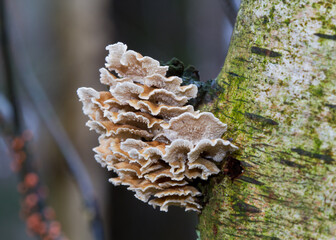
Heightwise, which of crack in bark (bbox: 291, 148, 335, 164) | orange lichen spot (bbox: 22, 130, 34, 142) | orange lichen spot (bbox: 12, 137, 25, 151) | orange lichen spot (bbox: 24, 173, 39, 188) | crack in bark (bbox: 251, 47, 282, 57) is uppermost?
orange lichen spot (bbox: 22, 130, 34, 142)

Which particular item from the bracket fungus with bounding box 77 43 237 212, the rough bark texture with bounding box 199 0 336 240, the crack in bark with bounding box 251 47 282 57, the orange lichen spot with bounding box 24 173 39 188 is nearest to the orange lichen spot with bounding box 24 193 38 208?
the orange lichen spot with bounding box 24 173 39 188

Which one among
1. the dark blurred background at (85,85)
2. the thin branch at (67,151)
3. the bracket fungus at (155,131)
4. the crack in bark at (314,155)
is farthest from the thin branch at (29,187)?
the crack in bark at (314,155)

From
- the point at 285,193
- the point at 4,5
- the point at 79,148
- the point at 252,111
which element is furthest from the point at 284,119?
the point at 79,148

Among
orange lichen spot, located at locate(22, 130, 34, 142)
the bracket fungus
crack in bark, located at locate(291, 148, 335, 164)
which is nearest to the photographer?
crack in bark, located at locate(291, 148, 335, 164)

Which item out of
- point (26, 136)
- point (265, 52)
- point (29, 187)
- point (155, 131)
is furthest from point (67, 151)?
point (265, 52)

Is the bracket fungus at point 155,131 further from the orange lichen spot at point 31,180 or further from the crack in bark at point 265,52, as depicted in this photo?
the orange lichen spot at point 31,180

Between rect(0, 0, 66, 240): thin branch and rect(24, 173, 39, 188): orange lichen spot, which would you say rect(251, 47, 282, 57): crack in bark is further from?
rect(24, 173, 39, 188): orange lichen spot

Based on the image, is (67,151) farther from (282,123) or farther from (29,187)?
(282,123)
